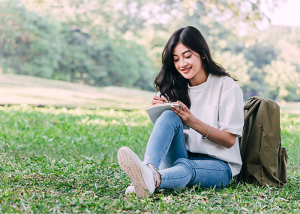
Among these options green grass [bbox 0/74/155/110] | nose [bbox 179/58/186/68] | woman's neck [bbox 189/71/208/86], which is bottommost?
green grass [bbox 0/74/155/110]

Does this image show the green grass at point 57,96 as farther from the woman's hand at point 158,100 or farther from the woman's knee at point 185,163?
the woman's knee at point 185,163

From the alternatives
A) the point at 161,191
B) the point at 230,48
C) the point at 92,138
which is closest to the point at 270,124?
the point at 161,191

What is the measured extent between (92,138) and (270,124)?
9.00ft

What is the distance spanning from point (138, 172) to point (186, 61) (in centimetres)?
95

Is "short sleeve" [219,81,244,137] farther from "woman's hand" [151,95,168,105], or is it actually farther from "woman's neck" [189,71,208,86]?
"woman's hand" [151,95,168,105]

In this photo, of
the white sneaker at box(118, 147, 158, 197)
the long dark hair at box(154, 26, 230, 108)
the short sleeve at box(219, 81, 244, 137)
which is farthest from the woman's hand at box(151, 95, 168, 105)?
the white sneaker at box(118, 147, 158, 197)

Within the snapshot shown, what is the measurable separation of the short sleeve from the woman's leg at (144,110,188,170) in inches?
12.4

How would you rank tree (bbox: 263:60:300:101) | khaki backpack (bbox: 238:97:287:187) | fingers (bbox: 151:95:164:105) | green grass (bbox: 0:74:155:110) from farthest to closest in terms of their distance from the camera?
tree (bbox: 263:60:300:101) < green grass (bbox: 0:74:155:110) < fingers (bbox: 151:95:164:105) < khaki backpack (bbox: 238:97:287:187)

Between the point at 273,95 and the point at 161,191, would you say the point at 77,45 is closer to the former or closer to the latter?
the point at 161,191

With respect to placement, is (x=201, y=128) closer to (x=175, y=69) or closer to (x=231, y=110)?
(x=231, y=110)

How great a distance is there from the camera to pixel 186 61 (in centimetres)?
242

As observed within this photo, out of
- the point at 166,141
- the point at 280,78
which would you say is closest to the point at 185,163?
the point at 166,141

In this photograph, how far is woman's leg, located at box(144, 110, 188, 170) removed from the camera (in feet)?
6.96

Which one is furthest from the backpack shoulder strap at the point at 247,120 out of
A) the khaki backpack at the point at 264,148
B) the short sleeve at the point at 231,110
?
the short sleeve at the point at 231,110
